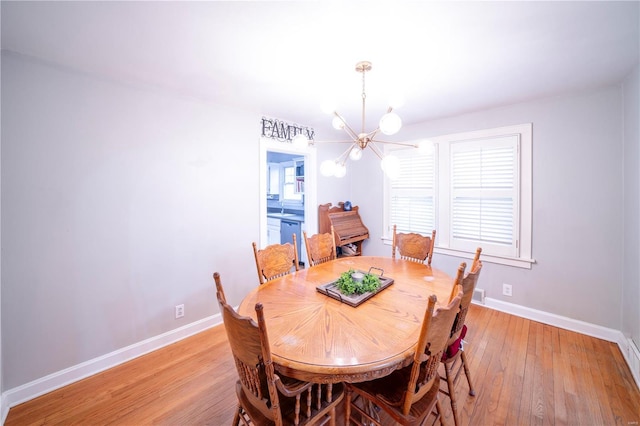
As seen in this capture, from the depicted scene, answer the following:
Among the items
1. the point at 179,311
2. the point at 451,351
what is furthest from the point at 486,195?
the point at 179,311

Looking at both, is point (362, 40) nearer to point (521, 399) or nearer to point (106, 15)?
point (106, 15)

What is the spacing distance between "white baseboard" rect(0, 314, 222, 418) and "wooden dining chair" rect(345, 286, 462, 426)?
6.33 feet

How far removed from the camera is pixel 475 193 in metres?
3.16

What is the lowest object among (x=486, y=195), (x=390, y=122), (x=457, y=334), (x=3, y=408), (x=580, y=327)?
(x=3, y=408)

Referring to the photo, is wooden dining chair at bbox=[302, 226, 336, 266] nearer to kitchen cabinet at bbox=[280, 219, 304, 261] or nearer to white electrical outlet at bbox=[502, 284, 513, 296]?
kitchen cabinet at bbox=[280, 219, 304, 261]

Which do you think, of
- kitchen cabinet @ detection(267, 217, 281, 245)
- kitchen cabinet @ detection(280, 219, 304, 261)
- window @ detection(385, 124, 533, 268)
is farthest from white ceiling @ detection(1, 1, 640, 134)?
kitchen cabinet @ detection(267, 217, 281, 245)

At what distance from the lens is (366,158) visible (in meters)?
4.22

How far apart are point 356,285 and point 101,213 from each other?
209 centimetres

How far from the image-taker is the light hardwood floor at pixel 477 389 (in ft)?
5.44

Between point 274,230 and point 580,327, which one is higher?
point 274,230

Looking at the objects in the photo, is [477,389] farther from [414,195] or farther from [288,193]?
[288,193]

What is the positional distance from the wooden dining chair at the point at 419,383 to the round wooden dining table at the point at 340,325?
11cm

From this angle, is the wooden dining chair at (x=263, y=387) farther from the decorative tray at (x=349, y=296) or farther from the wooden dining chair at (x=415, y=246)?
the wooden dining chair at (x=415, y=246)

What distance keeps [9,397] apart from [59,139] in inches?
70.4
